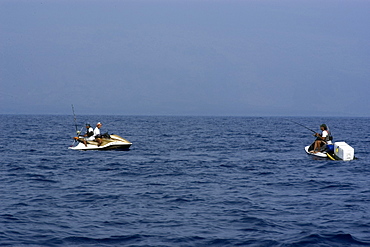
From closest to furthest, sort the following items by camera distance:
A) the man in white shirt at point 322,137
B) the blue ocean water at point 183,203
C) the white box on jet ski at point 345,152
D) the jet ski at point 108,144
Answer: the blue ocean water at point 183,203
the white box on jet ski at point 345,152
the man in white shirt at point 322,137
the jet ski at point 108,144

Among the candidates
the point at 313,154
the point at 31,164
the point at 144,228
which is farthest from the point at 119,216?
the point at 313,154

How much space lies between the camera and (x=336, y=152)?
25.2m

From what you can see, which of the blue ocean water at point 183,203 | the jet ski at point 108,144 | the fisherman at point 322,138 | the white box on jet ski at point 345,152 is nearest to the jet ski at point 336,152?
the white box on jet ski at point 345,152

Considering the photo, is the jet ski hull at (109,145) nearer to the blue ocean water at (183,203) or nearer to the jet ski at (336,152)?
the blue ocean water at (183,203)

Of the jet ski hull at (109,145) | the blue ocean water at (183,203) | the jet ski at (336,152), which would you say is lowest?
the blue ocean water at (183,203)

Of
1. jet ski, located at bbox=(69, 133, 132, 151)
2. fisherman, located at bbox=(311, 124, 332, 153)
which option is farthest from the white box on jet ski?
jet ski, located at bbox=(69, 133, 132, 151)

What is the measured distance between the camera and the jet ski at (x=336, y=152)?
24375mm

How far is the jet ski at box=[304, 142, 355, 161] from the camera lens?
80.0 ft

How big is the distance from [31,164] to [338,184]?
1440 centimetres

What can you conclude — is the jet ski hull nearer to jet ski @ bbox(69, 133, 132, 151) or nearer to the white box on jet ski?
jet ski @ bbox(69, 133, 132, 151)

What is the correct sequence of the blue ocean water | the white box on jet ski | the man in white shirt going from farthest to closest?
the man in white shirt → the white box on jet ski → the blue ocean water

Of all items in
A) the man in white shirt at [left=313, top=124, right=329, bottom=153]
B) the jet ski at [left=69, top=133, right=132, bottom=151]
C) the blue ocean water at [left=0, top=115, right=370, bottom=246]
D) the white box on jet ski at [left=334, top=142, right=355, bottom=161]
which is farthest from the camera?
the jet ski at [left=69, top=133, right=132, bottom=151]

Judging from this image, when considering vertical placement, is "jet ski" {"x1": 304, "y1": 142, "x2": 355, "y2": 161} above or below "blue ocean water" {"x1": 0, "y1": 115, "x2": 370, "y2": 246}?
above

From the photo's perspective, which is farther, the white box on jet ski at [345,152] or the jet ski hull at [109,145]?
the jet ski hull at [109,145]
